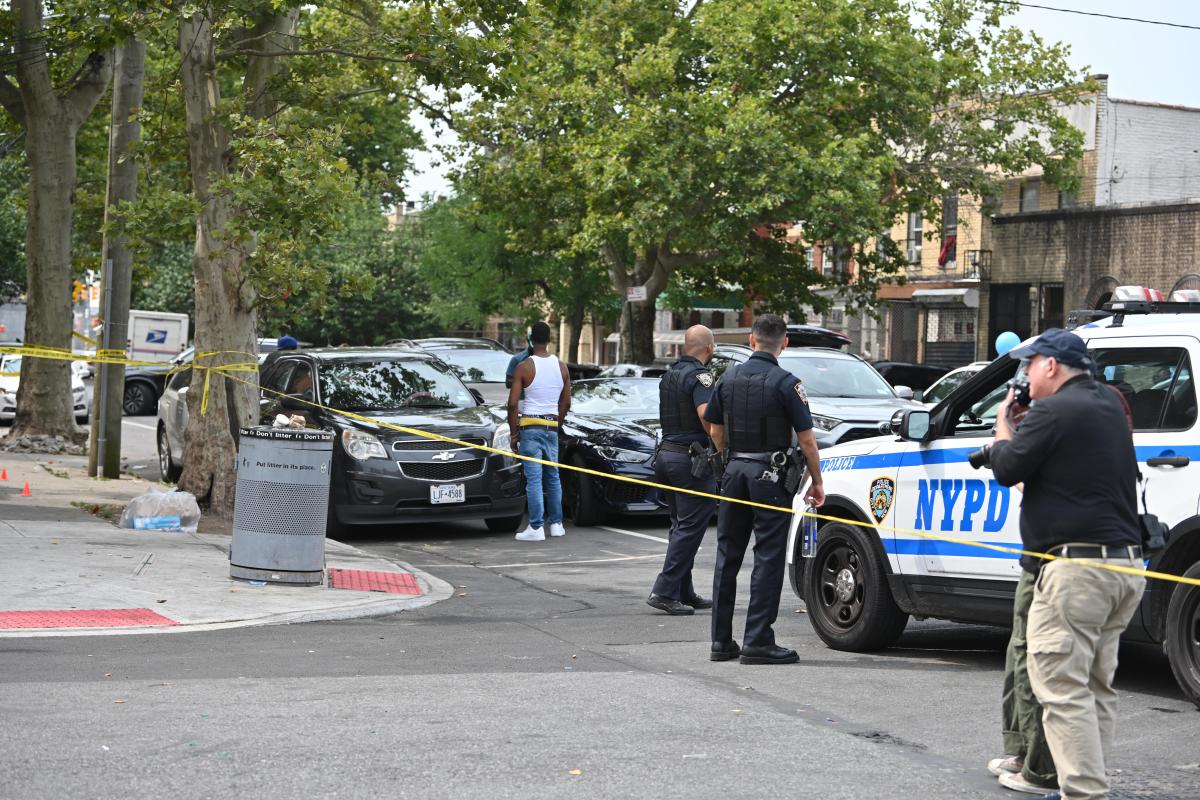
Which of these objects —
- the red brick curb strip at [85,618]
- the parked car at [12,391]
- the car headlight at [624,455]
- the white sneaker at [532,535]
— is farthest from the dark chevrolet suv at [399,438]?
the parked car at [12,391]

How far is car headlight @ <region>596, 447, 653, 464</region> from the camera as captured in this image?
15.3 metres

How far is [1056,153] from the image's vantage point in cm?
3991

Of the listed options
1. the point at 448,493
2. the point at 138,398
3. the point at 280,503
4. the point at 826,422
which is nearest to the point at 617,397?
the point at 826,422

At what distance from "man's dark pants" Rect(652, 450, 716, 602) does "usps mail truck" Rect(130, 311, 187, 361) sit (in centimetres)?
973

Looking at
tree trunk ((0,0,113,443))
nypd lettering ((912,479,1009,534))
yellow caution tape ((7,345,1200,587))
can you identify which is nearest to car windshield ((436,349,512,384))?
yellow caution tape ((7,345,1200,587))

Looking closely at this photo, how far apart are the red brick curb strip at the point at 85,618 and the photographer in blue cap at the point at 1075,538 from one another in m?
5.66

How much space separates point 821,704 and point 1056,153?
3503 cm

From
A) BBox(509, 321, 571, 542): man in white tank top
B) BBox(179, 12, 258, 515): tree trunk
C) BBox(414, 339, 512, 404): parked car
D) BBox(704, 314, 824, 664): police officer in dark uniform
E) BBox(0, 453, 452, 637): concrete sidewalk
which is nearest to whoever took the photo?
BBox(704, 314, 824, 664): police officer in dark uniform

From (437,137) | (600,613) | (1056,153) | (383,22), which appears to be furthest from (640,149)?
(600,613)

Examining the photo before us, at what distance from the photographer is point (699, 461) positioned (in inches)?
380

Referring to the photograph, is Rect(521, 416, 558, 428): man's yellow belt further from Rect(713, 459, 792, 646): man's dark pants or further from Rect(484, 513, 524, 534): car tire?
Rect(713, 459, 792, 646): man's dark pants

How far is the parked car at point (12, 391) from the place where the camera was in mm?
31547

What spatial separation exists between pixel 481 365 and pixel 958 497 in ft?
45.2

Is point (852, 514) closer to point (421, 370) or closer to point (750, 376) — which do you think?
point (750, 376)
